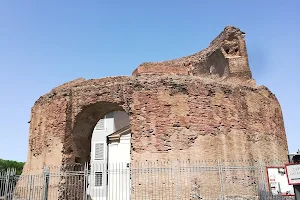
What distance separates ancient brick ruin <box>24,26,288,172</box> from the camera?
30.9 ft

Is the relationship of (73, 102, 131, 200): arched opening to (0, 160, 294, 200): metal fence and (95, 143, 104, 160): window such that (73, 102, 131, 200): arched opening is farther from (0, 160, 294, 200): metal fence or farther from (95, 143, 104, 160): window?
(0, 160, 294, 200): metal fence

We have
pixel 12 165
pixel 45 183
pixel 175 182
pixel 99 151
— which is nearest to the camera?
pixel 175 182

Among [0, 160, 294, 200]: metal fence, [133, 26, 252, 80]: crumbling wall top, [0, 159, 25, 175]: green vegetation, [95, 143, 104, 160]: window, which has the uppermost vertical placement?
[133, 26, 252, 80]: crumbling wall top

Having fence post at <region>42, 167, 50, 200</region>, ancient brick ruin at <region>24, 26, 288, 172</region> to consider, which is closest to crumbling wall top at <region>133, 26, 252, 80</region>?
ancient brick ruin at <region>24, 26, 288, 172</region>

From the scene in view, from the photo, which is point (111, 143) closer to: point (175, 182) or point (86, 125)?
point (86, 125)

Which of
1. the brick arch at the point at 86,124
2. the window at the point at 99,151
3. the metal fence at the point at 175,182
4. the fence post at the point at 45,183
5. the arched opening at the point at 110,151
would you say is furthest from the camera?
the window at the point at 99,151

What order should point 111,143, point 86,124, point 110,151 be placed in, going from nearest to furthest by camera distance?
point 86,124 < point 110,151 < point 111,143

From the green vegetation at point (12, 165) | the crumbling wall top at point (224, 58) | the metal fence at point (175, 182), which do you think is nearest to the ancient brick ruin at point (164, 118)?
the metal fence at point (175, 182)

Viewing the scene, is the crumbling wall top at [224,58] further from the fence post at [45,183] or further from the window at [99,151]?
the window at [99,151]

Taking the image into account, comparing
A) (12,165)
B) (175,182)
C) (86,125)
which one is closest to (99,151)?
(12,165)

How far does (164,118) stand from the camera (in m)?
9.55

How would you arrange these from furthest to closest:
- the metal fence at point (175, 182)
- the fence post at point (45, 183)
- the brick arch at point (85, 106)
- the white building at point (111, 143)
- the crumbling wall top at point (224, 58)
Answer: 1. the white building at point (111, 143)
2. the crumbling wall top at point (224, 58)
3. the brick arch at point (85, 106)
4. the fence post at point (45, 183)
5. the metal fence at point (175, 182)

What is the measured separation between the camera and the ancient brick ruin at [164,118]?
941 centimetres

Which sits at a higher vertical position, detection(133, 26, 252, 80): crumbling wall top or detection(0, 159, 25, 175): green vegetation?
detection(133, 26, 252, 80): crumbling wall top
